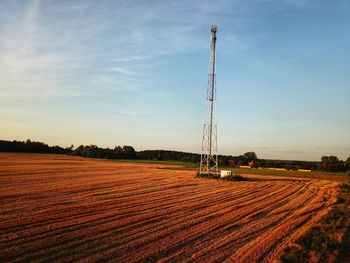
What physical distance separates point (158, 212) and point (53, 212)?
15.1 feet

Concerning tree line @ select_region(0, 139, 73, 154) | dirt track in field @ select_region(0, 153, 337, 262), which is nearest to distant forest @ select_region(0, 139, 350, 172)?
tree line @ select_region(0, 139, 73, 154)

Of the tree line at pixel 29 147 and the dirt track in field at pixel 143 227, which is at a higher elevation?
the tree line at pixel 29 147

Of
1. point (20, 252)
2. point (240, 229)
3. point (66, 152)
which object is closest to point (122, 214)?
point (240, 229)

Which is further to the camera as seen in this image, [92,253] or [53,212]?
[53,212]

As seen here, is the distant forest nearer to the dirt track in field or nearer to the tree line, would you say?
the tree line

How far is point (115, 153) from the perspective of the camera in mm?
113250

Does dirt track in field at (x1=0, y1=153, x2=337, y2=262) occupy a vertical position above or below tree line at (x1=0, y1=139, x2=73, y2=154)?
below

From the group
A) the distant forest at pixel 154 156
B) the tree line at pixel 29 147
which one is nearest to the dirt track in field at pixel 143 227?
the distant forest at pixel 154 156

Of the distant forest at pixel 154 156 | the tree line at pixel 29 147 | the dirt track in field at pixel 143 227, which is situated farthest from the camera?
the tree line at pixel 29 147

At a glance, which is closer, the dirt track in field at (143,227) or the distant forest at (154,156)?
the dirt track in field at (143,227)

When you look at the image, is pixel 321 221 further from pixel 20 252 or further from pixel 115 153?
pixel 115 153

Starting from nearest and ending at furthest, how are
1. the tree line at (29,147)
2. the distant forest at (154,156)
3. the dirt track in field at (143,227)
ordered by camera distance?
the dirt track in field at (143,227)
the distant forest at (154,156)
the tree line at (29,147)

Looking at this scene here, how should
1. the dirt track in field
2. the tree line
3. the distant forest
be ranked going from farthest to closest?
1. the tree line
2. the distant forest
3. the dirt track in field

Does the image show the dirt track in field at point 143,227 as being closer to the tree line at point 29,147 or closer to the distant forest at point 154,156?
the distant forest at point 154,156
